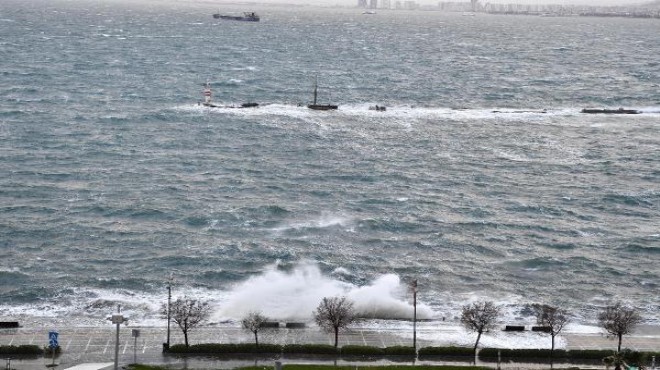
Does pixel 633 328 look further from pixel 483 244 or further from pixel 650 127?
pixel 650 127

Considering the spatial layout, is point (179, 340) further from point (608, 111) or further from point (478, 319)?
point (608, 111)

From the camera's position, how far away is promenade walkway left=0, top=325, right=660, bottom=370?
58281 millimetres

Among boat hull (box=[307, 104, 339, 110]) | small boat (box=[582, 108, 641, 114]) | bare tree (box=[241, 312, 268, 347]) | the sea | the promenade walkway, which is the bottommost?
the promenade walkway

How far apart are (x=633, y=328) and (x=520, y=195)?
43.0m

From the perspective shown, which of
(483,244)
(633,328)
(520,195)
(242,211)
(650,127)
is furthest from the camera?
(650,127)

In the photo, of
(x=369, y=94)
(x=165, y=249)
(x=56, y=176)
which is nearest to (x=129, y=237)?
(x=165, y=249)

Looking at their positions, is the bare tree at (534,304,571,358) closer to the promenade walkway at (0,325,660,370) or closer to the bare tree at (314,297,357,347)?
the promenade walkway at (0,325,660,370)

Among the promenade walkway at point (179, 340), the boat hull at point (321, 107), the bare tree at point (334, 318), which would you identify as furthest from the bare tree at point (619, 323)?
the boat hull at point (321, 107)

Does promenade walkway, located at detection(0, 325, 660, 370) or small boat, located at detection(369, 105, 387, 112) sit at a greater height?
small boat, located at detection(369, 105, 387, 112)

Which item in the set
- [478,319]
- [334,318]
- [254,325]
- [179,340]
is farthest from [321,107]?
[254,325]

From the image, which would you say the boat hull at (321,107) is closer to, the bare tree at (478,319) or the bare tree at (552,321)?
the bare tree at (552,321)

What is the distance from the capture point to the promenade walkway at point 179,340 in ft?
191

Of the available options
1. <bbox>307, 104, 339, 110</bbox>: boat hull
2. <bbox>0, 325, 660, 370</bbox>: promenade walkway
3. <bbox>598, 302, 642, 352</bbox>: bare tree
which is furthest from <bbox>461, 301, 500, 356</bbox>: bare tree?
<bbox>307, 104, 339, 110</bbox>: boat hull

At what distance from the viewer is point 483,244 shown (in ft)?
293
